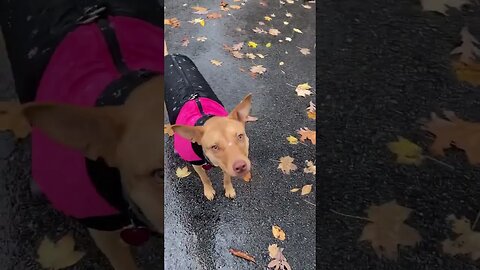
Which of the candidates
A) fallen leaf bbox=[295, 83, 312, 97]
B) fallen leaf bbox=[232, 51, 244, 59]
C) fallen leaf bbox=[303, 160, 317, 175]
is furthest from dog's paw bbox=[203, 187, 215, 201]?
fallen leaf bbox=[232, 51, 244, 59]

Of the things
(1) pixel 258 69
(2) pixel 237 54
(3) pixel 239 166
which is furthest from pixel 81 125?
(2) pixel 237 54

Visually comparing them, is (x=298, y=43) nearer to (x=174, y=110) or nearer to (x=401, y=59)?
(x=174, y=110)

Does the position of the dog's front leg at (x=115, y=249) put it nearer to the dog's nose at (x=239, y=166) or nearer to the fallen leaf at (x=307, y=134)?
the dog's nose at (x=239, y=166)

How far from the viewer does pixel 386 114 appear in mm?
1279

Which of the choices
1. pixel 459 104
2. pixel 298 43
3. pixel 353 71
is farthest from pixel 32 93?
pixel 298 43

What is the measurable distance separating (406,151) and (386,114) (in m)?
0.11

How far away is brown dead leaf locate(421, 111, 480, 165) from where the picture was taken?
119cm

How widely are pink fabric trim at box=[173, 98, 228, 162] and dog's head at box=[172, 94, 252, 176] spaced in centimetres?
15

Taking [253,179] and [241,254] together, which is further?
[253,179]

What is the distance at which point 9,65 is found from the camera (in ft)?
3.05

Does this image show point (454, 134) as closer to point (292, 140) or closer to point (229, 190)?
point (229, 190)

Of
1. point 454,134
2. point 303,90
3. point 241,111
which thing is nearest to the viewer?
point 454,134

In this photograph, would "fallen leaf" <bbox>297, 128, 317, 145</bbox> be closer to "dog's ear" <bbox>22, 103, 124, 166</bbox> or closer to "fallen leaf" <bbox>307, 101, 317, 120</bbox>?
"fallen leaf" <bbox>307, 101, 317, 120</bbox>

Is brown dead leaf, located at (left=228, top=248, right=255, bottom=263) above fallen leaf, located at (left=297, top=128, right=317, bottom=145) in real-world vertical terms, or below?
above
